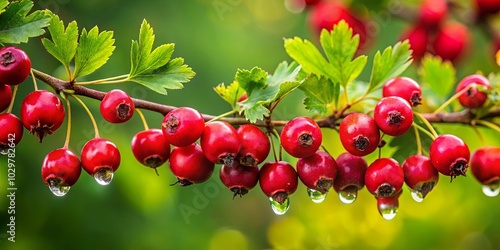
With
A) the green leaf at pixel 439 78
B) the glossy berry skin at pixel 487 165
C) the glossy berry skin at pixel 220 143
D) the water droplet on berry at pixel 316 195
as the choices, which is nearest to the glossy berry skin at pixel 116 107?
the glossy berry skin at pixel 220 143

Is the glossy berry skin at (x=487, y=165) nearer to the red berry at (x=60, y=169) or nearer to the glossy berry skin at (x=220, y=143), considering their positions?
the glossy berry skin at (x=220, y=143)

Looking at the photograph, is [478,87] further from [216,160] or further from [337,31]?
[216,160]

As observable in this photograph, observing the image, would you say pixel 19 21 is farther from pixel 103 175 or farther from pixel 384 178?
pixel 384 178

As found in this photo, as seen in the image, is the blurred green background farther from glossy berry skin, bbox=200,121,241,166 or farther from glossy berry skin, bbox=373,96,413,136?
glossy berry skin, bbox=373,96,413,136

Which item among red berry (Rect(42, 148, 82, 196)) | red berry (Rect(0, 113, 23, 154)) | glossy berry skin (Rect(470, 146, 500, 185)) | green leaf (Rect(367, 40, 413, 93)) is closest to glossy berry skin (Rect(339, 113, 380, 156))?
green leaf (Rect(367, 40, 413, 93))

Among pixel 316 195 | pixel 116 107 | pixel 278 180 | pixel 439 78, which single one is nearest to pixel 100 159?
pixel 116 107

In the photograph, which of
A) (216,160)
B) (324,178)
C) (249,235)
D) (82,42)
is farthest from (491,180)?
(249,235)
